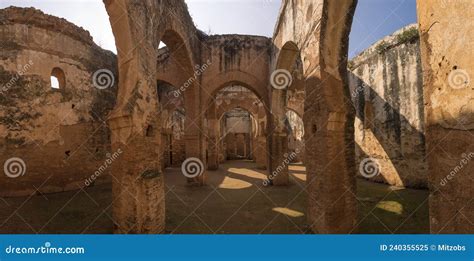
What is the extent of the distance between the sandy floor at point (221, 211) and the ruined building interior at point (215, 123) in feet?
0.20

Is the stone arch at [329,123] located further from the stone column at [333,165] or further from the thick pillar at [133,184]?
the thick pillar at [133,184]

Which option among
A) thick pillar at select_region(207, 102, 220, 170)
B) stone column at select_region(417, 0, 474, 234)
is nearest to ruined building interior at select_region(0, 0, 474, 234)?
stone column at select_region(417, 0, 474, 234)

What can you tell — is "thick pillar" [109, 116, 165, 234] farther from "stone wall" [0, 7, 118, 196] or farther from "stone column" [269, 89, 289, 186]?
"stone column" [269, 89, 289, 186]

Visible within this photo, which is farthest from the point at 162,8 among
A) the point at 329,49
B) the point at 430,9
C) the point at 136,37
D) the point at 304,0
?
the point at 430,9

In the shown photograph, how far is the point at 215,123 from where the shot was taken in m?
15.8

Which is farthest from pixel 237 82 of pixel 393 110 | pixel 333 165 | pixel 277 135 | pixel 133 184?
pixel 133 184

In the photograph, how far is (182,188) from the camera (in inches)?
406

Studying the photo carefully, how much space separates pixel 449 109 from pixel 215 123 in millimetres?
14122

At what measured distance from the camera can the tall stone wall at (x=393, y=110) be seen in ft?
31.0

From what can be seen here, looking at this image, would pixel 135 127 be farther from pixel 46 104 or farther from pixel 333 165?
pixel 46 104

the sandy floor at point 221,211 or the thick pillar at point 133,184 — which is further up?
the thick pillar at point 133,184

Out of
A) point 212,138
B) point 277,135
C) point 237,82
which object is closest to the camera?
point 277,135

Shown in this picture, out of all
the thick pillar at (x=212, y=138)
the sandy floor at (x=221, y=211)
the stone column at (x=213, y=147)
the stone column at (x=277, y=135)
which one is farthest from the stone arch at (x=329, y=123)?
the stone column at (x=213, y=147)

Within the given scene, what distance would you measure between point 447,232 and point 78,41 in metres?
12.5
